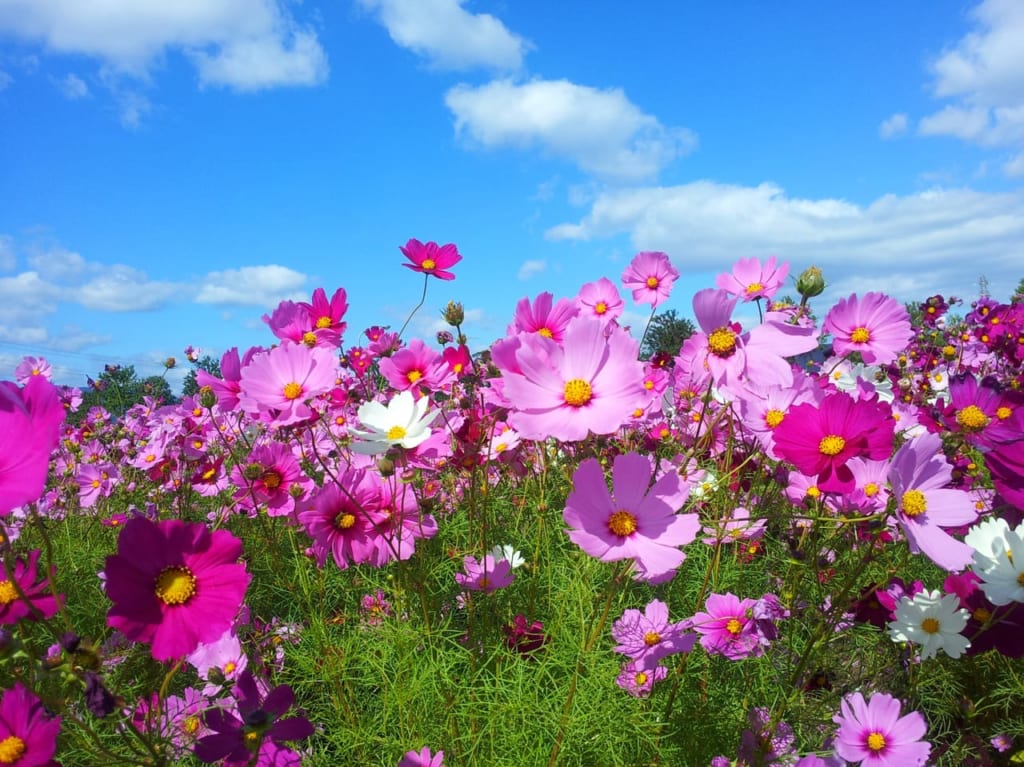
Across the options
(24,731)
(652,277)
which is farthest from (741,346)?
(24,731)

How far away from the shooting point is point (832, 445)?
98 cm

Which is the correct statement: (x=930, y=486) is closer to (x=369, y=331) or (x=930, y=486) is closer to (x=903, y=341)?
(x=903, y=341)

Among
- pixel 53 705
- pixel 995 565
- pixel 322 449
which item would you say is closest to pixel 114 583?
pixel 53 705

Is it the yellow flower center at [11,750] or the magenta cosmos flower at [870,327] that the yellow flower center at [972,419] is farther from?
the yellow flower center at [11,750]

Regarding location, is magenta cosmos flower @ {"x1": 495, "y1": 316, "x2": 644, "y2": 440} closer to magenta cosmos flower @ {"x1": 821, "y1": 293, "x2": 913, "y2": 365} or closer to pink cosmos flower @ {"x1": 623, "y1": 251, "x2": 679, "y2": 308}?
pink cosmos flower @ {"x1": 623, "y1": 251, "x2": 679, "y2": 308}

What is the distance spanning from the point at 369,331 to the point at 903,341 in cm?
190

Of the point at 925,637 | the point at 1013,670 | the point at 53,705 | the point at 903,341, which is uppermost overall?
the point at 903,341

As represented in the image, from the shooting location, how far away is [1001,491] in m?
1.00

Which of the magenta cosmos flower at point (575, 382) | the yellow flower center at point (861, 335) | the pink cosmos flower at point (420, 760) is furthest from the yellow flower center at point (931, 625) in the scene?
the pink cosmos flower at point (420, 760)

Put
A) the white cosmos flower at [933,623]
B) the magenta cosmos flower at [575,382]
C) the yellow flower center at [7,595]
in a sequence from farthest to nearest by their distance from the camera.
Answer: the white cosmos flower at [933,623]
the yellow flower center at [7,595]
the magenta cosmos flower at [575,382]

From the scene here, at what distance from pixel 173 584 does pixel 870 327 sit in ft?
4.26

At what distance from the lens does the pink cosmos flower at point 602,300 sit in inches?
48.5

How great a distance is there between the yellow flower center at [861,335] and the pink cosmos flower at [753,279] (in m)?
0.27

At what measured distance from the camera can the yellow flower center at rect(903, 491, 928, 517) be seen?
0.96 metres
